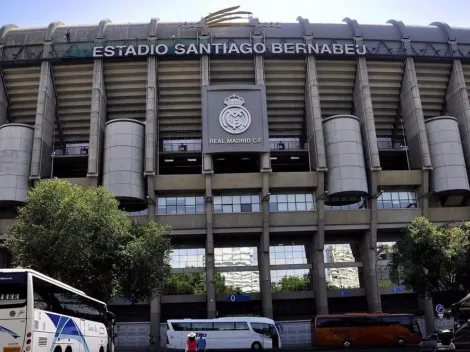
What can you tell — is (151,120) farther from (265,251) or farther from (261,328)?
(261,328)

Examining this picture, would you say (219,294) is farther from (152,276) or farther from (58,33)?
(58,33)

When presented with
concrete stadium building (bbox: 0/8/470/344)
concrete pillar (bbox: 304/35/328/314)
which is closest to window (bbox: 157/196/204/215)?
concrete stadium building (bbox: 0/8/470/344)

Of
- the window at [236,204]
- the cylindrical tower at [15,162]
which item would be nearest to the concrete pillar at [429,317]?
the window at [236,204]

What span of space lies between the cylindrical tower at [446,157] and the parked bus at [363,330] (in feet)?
49.1

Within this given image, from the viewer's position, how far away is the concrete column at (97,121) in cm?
4319

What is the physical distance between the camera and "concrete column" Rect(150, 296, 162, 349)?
40.4 meters

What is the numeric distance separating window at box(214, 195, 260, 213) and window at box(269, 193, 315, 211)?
165 cm

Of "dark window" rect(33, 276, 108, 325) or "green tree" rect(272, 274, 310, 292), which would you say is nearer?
"dark window" rect(33, 276, 108, 325)

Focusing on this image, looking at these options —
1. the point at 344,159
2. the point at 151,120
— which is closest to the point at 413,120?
the point at 344,159

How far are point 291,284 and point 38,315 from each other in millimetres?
35159

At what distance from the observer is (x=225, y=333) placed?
3503 cm

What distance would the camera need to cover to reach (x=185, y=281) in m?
45.2

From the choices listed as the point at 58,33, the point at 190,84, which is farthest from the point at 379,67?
the point at 58,33

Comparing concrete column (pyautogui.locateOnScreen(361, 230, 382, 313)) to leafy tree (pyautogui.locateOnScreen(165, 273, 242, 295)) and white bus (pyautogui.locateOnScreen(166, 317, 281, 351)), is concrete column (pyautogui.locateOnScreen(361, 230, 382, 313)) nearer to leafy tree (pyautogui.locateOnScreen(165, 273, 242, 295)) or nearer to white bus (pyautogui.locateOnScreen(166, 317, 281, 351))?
white bus (pyautogui.locateOnScreen(166, 317, 281, 351))
